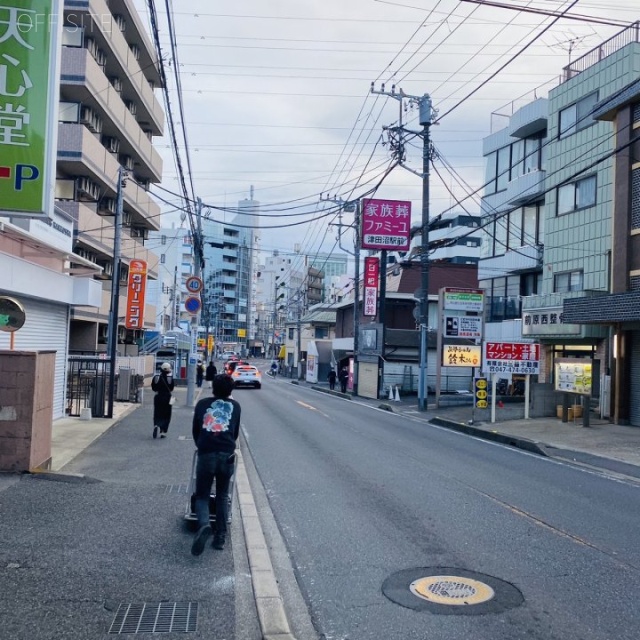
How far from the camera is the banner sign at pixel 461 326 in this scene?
88.9 ft

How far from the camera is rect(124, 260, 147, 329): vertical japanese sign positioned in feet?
106

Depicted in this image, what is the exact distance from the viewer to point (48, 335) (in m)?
17.1

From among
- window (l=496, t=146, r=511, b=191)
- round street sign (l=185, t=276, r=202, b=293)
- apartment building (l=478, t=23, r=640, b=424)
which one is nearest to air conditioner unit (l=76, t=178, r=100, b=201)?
round street sign (l=185, t=276, r=202, b=293)

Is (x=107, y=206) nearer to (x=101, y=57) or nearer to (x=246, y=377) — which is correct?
(x=101, y=57)

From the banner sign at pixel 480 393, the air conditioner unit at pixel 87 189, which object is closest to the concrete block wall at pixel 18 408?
the banner sign at pixel 480 393

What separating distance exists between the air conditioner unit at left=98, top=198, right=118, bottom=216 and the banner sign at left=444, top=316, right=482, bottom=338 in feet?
58.0

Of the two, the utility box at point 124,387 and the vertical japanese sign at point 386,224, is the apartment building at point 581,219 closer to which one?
the vertical japanese sign at point 386,224

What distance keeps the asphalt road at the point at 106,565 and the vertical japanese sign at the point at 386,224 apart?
26.9m

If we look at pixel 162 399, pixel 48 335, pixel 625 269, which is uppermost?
pixel 625 269

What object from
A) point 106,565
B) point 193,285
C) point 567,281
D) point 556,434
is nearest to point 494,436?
point 556,434

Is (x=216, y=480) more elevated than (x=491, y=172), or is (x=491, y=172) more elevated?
(x=491, y=172)

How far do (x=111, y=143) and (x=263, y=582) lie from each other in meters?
32.0

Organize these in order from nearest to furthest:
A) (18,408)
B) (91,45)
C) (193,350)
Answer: (18,408), (193,350), (91,45)

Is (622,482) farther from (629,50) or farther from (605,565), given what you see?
(629,50)
